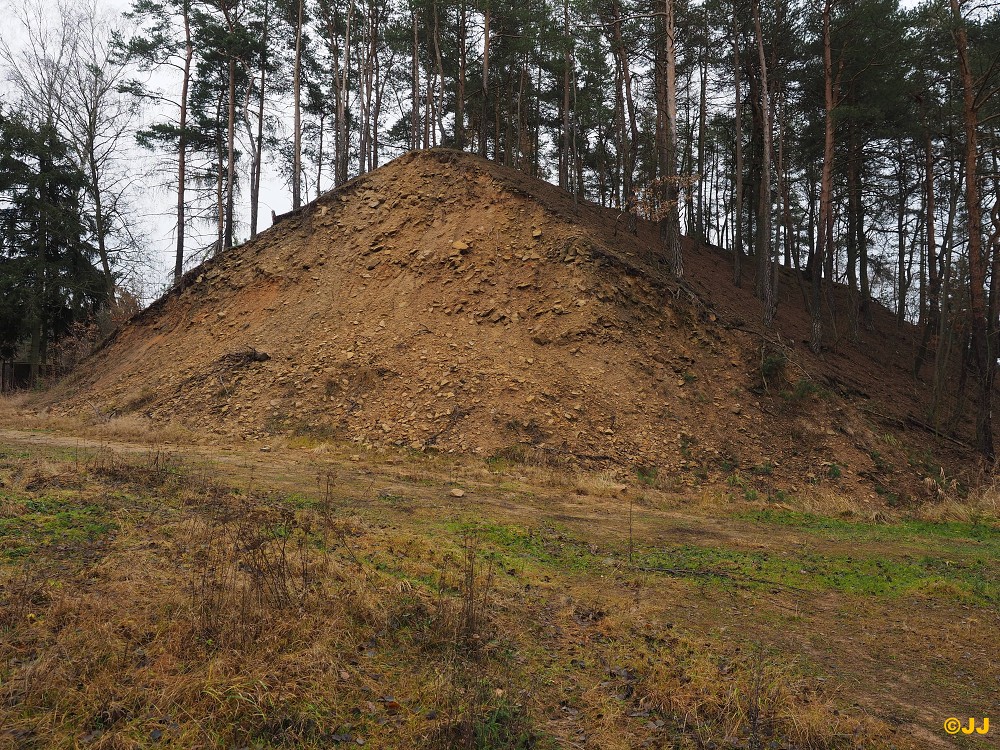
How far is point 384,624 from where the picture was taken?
181 inches

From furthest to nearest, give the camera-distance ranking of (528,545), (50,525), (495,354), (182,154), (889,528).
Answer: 1. (182,154)
2. (495,354)
3. (889,528)
4. (528,545)
5. (50,525)

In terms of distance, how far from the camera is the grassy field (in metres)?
3.43

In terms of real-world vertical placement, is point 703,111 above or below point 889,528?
above

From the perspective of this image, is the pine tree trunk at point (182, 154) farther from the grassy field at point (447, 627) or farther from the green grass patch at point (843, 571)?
the green grass patch at point (843, 571)

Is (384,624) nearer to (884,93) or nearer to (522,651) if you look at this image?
(522,651)

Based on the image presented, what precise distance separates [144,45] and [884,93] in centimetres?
2539

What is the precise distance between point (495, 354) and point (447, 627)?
10747mm

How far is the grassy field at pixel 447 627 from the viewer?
11.3 feet

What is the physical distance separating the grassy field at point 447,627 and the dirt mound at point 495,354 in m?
4.65

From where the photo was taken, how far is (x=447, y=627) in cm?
458

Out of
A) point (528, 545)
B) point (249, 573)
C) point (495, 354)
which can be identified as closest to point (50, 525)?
point (249, 573)

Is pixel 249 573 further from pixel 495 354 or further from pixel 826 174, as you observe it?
pixel 826 174

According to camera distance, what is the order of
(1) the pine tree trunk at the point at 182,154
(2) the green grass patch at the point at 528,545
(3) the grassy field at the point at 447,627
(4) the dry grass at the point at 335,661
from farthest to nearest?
(1) the pine tree trunk at the point at 182,154 < (2) the green grass patch at the point at 528,545 < (3) the grassy field at the point at 447,627 < (4) the dry grass at the point at 335,661

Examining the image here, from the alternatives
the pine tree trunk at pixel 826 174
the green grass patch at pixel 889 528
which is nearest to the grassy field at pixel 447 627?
the green grass patch at pixel 889 528
